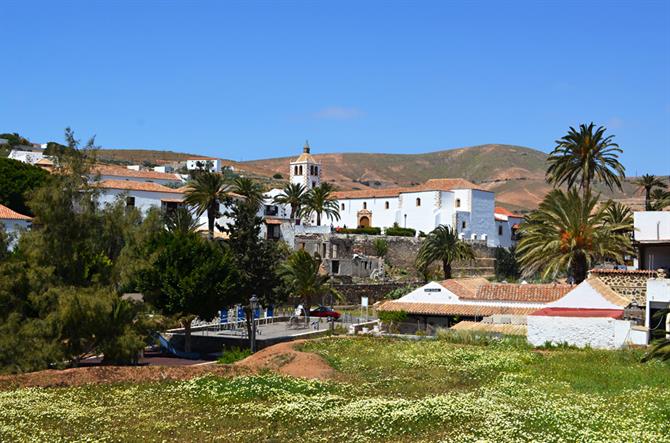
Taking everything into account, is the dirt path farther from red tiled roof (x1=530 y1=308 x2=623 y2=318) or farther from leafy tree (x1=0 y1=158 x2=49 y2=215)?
leafy tree (x1=0 y1=158 x2=49 y2=215)

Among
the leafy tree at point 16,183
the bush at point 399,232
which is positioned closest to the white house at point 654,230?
the bush at point 399,232

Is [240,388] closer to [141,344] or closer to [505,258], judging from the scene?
[141,344]

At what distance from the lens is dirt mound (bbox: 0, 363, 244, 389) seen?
2219cm

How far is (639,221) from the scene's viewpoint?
120ft

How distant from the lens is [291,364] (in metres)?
23.9

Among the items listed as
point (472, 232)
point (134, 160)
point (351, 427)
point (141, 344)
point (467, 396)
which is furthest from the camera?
point (134, 160)

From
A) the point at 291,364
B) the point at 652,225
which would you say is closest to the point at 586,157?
the point at 652,225

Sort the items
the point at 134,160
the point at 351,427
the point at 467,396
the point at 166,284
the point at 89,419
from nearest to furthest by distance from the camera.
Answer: the point at 351,427
the point at 89,419
the point at 467,396
the point at 166,284
the point at 134,160

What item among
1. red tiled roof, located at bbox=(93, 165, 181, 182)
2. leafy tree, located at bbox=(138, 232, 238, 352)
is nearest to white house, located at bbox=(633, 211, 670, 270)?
leafy tree, located at bbox=(138, 232, 238, 352)

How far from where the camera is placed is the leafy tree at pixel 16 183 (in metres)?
65.1

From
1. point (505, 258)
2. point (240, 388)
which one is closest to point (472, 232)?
point (505, 258)

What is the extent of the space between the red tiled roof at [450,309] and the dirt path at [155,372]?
1635 centimetres

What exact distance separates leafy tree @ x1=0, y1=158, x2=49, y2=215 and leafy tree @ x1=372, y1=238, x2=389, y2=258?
3183cm

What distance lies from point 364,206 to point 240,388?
74036 mm
